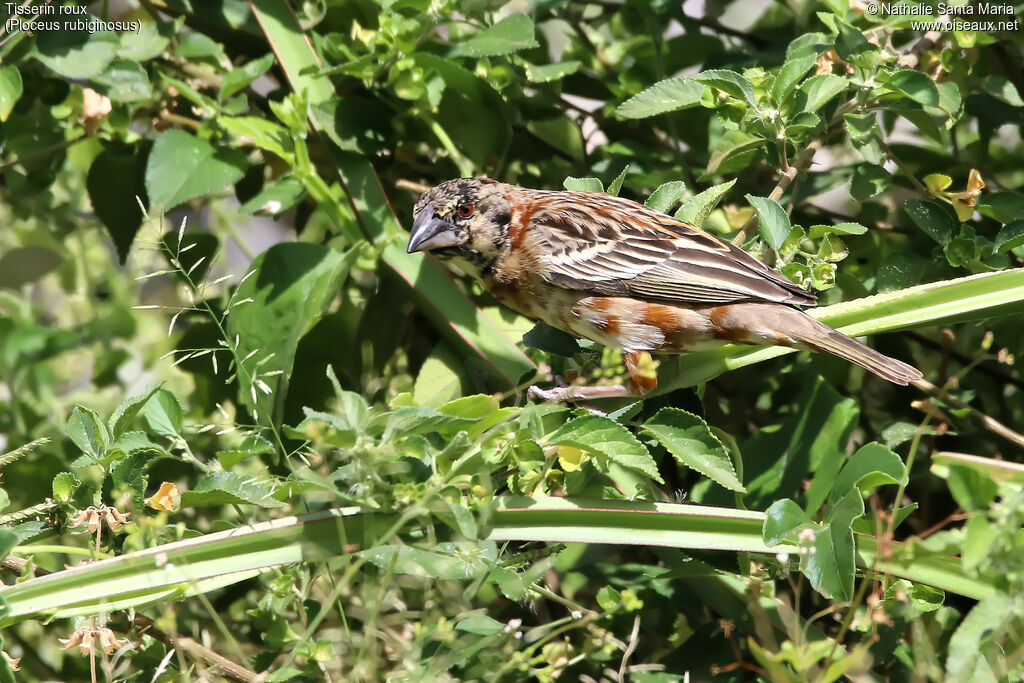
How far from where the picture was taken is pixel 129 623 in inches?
103

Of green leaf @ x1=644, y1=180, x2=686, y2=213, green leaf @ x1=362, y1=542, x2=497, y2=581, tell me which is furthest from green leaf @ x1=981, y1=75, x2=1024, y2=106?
green leaf @ x1=362, y1=542, x2=497, y2=581

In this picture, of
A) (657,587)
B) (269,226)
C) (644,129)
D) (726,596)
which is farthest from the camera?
(269,226)

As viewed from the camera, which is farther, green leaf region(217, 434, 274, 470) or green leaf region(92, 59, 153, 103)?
green leaf region(92, 59, 153, 103)

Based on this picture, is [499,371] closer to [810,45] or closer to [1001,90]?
[810,45]

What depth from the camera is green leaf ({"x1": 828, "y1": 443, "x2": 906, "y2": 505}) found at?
2.41 meters

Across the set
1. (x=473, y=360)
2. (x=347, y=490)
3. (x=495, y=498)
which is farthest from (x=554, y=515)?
(x=473, y=360)

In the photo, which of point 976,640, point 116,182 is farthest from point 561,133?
point 976,640

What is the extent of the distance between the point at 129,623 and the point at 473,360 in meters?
1.34

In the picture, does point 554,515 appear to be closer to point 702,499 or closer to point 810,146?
point 702,499

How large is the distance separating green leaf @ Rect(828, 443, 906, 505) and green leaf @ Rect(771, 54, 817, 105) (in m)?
1.04

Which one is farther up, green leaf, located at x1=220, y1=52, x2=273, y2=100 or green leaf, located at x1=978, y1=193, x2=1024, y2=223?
green leaf, located at x1=220, y1=52, x2=273, y2=100

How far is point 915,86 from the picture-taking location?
2971mm

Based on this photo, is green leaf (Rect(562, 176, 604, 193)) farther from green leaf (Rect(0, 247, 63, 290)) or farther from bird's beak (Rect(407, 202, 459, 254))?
green leaf (Rect(0, 247, 63, 290))

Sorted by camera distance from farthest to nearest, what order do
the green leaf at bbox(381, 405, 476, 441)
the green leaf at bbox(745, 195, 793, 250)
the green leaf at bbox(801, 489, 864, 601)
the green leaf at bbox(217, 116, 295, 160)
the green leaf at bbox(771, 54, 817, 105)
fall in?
the green leaf at bbox(217, 116, 295, 160)
the green leaf at bbox(771, 54, 817, 105)
the green leaf at bbox(745, 195, 793, 250)
the green leaf at bbox(801, 489, 864, 601)
the green leaf at bbox(381, 405, 476, 441)
